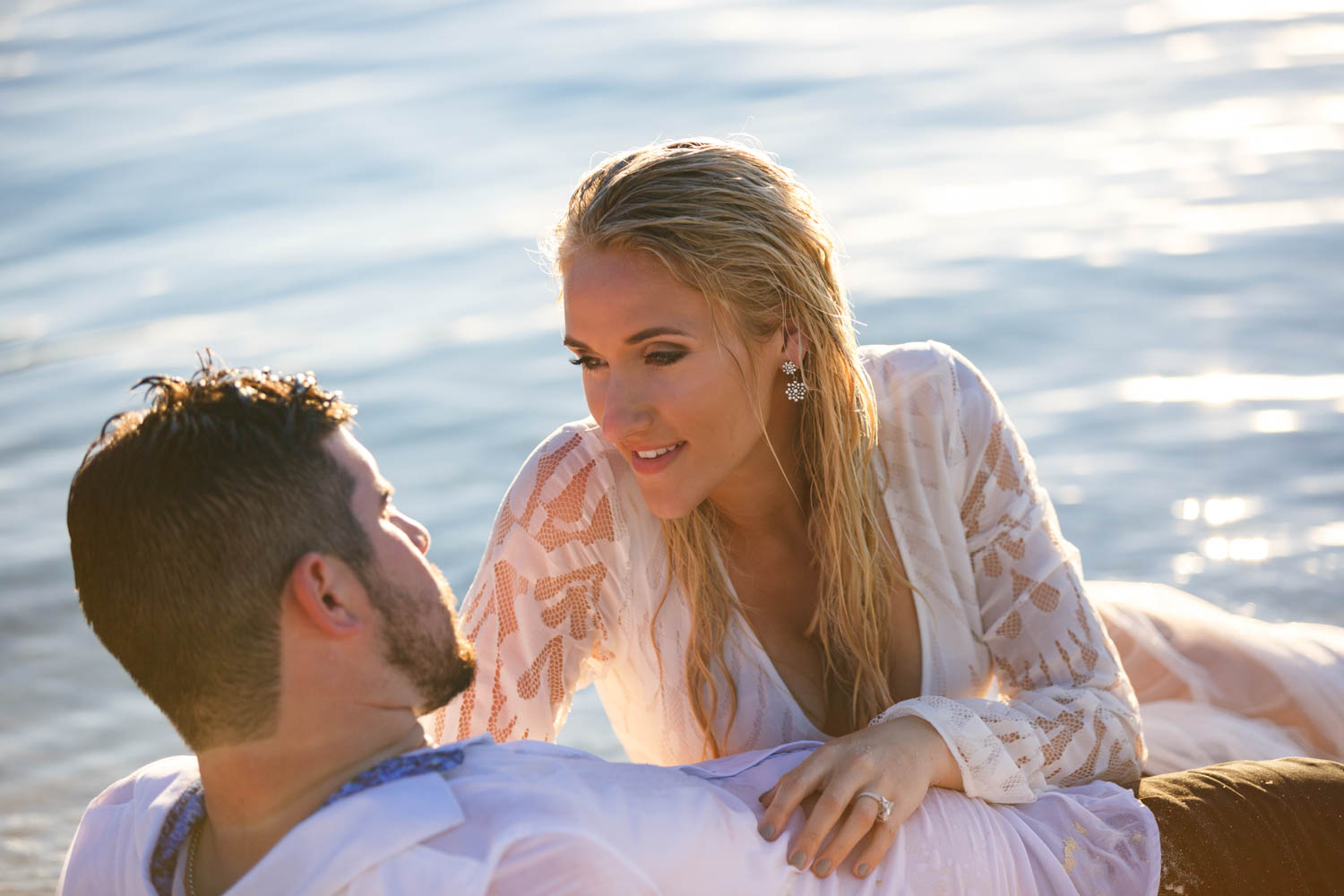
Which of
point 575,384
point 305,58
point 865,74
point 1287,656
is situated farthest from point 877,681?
point 305,58

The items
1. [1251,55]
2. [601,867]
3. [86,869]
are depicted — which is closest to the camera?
[601,867]

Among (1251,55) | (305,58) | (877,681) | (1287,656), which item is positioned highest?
(305,58)

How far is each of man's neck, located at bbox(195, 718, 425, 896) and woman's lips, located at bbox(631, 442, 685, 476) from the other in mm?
996

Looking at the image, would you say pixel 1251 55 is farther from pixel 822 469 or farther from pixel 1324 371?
pixel 822 469

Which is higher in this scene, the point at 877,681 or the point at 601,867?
the point at 601,867

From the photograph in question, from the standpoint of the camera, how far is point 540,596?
2.92m

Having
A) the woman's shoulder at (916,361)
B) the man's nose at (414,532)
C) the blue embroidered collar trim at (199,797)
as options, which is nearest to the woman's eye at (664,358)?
the woman's shoulder at (916,361)

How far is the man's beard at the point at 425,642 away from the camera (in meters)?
1.95

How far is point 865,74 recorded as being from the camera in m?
11.3

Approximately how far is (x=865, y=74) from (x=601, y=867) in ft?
33.4

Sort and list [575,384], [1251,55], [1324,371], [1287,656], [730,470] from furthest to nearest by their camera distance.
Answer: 1. [1251,55]
2. [575,384]
3. [1324,371]
4. [1287,656]
5. [730,470]

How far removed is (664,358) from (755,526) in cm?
55

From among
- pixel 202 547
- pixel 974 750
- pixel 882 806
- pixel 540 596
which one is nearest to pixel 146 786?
pixel 202 547

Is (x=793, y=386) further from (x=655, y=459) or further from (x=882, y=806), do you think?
(x=882, y=806)
